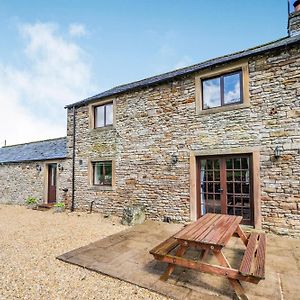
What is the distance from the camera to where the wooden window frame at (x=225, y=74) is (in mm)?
5973

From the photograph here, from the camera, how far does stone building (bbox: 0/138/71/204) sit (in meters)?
10.2

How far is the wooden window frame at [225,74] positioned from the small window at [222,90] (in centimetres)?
9

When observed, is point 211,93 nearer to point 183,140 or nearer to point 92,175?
point 183,140

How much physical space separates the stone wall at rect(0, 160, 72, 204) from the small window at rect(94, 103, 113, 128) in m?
2.76

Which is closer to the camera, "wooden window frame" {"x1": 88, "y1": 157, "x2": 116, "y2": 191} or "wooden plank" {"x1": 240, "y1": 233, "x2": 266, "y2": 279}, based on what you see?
"wooden plank" {"x1": 240, "y1": 233, "x2": 266, "y2": 279}

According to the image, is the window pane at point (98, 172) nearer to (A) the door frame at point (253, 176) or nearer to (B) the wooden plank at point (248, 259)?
(A) the door frame at point (253, 176)

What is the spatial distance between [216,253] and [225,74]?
5.60m

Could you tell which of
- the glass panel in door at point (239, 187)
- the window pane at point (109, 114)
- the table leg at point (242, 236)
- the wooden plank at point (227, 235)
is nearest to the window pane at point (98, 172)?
the window pane at point (109, 114)

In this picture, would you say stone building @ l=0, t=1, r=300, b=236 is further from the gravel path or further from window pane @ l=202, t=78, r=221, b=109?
the gravel path

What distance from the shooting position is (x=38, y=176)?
37.9 feet

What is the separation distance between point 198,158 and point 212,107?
1.76m

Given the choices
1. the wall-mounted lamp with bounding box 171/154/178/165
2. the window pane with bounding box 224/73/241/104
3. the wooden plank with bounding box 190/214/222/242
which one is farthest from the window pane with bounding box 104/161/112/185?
the wooden plank with bounding box 190/214/222/242

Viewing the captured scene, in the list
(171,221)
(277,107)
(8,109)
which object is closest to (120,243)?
(171,221)

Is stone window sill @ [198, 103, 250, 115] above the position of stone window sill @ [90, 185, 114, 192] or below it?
above
